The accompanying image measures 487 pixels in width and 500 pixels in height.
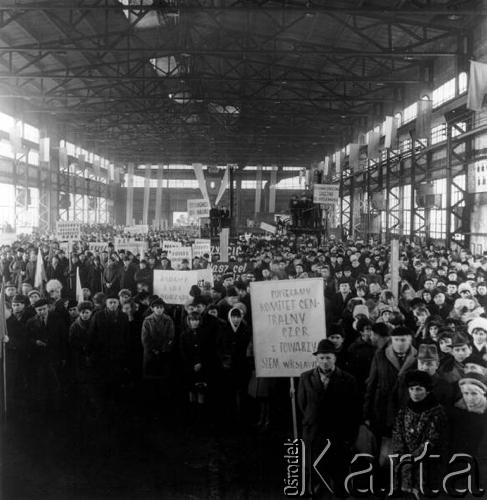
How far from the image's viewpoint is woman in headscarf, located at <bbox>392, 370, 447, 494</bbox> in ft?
15.0

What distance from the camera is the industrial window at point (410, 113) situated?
32.0 metres

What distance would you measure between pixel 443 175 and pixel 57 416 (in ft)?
81.1

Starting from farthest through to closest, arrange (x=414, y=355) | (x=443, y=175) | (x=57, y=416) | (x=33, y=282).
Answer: (x=443, y=175), (x=33, y=282), (x=57, y=416), (x=414, y=355)

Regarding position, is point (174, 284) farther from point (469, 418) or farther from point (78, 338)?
point (469, 418)

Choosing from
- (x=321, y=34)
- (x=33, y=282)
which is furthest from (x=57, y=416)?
(x=321, y=34)

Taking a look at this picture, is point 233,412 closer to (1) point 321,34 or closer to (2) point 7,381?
(2) point 7,381

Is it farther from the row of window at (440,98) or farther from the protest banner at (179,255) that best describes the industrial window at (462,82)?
the protest banner at (179,255)

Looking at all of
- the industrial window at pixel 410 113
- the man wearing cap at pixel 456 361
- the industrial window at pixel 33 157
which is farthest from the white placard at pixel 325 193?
the industrial window at pixel 33 157

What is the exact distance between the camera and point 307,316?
6.12 metres

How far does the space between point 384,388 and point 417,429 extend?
1177 millimetres

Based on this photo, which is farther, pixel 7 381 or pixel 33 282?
pixel 33 282

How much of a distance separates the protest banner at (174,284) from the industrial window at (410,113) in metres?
24.3

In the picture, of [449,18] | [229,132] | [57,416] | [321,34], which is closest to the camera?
[57,416]

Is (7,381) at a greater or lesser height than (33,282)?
lesser
